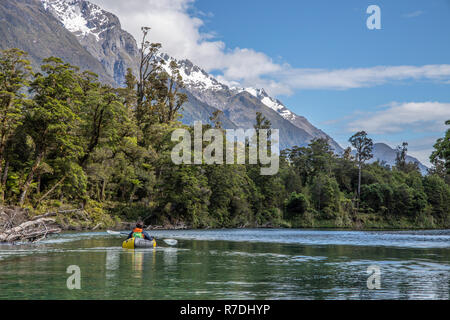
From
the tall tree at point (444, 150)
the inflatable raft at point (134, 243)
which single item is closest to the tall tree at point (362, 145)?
the tall tree at point (444, 150)

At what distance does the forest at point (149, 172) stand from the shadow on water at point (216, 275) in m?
22.4

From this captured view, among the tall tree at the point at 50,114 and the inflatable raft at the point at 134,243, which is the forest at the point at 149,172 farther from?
the inflatable raft at the point at 134,243

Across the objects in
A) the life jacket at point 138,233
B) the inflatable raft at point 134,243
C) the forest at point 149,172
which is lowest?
the inflatable raft at point 134,243

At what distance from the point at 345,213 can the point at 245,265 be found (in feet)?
229

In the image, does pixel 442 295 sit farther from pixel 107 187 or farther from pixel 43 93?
pixel 107 187

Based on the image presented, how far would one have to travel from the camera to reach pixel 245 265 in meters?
18.7

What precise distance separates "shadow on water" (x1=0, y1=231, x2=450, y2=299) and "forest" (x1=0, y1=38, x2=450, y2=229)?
22429 millimetres

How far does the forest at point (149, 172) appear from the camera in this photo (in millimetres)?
42906

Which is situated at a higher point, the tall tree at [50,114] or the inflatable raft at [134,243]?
the tall tree at [50,114]

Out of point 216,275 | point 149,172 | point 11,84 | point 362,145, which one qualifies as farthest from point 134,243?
point 362,145

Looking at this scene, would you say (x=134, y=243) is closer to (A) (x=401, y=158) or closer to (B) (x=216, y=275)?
(B) (x=216, y=275)

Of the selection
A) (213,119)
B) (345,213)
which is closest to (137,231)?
(213,119)

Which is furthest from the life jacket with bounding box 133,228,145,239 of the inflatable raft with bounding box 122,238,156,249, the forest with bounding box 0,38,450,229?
the forest with bounding box 0,38,450,229

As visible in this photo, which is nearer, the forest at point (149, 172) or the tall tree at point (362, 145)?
the forest at point (149, 172)
